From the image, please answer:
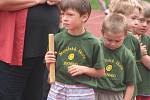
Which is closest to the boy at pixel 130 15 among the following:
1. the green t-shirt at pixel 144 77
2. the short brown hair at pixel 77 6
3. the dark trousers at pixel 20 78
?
the green t-shirt at pixel 144 77

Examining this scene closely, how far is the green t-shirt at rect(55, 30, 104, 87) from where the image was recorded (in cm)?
381

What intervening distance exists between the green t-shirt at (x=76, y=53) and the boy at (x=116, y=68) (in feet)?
0.88

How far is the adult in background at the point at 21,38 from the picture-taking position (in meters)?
3.82

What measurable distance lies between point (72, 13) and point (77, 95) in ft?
2.31

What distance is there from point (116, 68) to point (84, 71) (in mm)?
470

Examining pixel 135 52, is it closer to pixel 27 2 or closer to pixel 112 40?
pixel 112 40

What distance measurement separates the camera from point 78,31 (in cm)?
381

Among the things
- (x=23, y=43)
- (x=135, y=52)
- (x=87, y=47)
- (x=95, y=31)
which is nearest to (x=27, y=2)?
(x=23, y=43)

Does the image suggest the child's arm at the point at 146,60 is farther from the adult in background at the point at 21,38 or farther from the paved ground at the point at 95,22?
the paved ground at the point at 95,22

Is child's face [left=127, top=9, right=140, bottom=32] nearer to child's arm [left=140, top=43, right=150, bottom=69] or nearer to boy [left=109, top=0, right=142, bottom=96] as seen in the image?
boy [left=109, top=0, right=142, bottom=96]

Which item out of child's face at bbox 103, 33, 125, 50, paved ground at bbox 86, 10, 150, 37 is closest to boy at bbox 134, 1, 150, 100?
child's face at bbox 103, 33, 125, 50

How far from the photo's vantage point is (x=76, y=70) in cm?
374

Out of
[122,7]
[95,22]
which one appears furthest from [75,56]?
[95,22]

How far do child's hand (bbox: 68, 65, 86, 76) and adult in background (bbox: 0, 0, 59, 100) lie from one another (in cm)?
40
